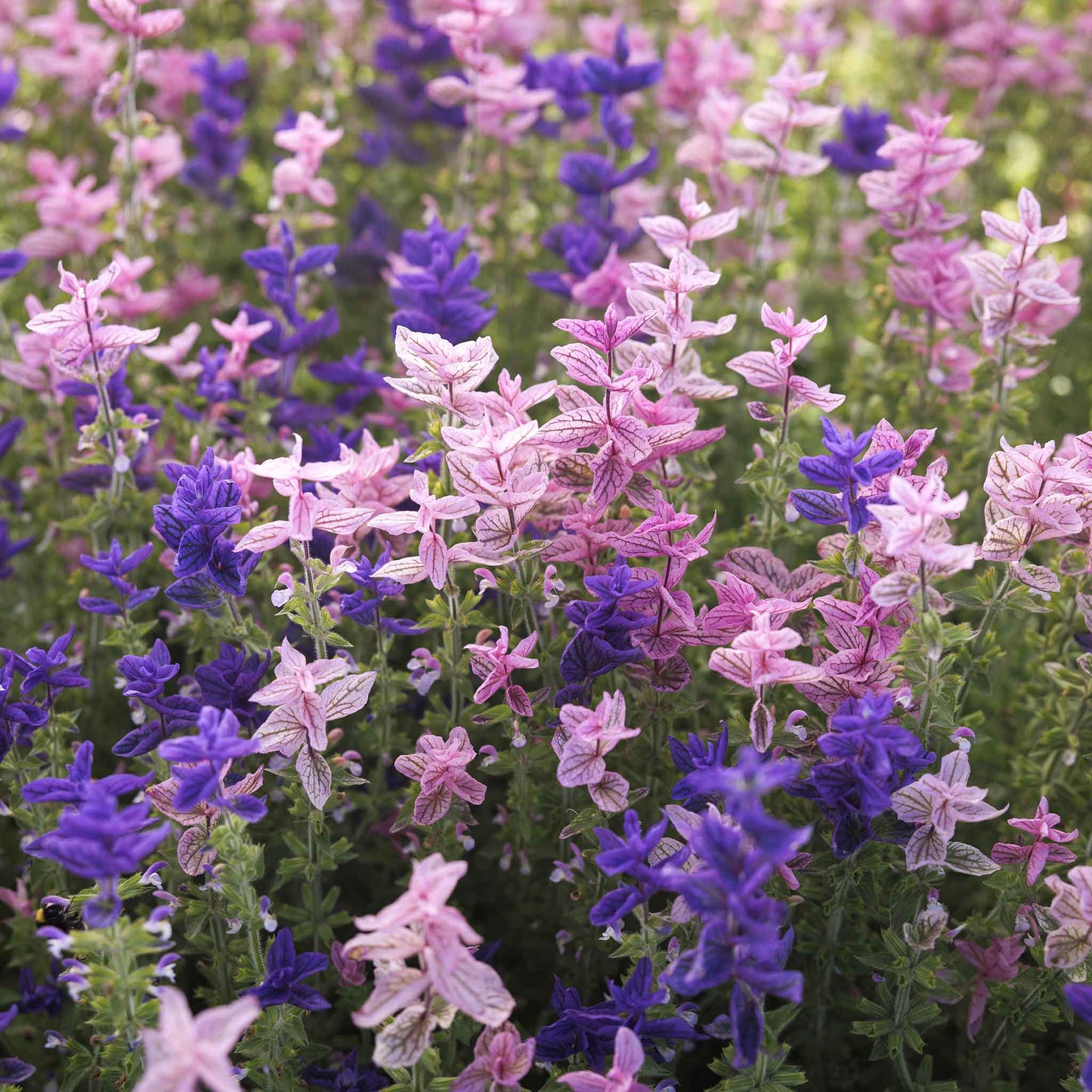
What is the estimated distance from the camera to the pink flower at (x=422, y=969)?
1523mm

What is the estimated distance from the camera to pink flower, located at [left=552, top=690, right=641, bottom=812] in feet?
5.98

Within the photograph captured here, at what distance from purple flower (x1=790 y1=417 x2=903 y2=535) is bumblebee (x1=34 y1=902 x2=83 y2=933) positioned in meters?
1.39

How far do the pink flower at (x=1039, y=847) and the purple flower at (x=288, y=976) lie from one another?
1161 millimetres

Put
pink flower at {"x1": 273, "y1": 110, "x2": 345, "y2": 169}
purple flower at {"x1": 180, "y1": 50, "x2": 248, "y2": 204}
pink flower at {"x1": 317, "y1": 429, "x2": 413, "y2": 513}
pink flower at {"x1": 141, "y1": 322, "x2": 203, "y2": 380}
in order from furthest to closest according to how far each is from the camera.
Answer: purple flower at {"x1": 180, "y1": 50, "x2": 248, "y2": 204}
pink flower at {"x1": 273, "y1": 110, "x2": 345, "y2": 169}
pink flower at {"x1": 141, "y1": 322, "x2": 203, "y2": 380}
pink flower at {"x1": 317, "y1": 429, "x2": 413, "y2": 513}

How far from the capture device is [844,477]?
185 cm

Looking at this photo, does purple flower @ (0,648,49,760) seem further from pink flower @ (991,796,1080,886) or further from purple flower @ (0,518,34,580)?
pink flower @ (991,796,1080,886)

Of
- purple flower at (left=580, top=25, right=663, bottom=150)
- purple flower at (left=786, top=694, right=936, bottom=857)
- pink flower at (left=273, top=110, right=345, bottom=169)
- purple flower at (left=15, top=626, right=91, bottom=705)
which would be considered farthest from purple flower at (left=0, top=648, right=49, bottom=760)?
purple flower at (left=580, top=25, right=663, bottom=150)

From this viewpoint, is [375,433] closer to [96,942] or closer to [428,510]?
[428,510]

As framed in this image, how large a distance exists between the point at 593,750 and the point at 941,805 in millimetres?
553

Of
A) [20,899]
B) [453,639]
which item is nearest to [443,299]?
[453,639]

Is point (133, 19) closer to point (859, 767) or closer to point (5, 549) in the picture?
point (5, 549)

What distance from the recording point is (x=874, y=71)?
A: 16.3 ft

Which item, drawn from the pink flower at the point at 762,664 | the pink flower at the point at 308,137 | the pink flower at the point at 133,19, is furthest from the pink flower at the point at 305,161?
the pink flower at the point at 762,664

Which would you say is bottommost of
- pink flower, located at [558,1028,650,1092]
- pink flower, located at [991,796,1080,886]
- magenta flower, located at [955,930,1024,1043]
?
magenta flower, located at [955,930,1024,1043]
